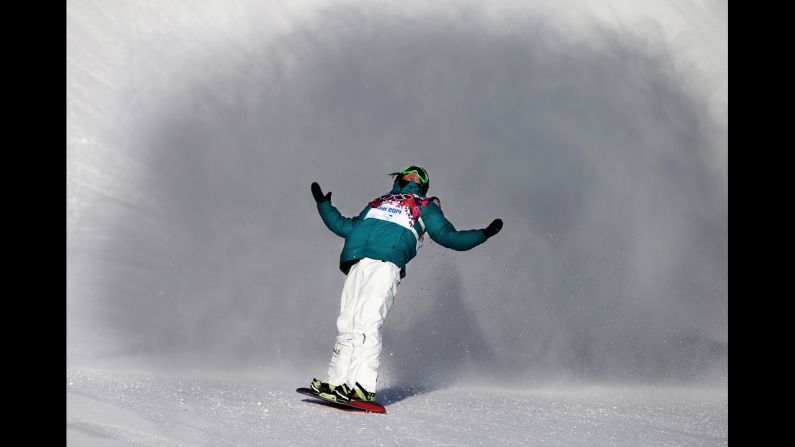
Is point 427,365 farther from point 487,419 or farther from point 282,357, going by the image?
point 487,419

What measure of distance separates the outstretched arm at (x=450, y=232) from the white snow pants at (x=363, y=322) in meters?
0.38

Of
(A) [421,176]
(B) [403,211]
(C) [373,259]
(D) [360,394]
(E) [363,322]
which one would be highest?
(A) [421,176]

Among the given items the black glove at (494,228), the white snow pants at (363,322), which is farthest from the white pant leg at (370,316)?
the black glove at (494,228)

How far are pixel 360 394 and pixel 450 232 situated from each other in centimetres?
127

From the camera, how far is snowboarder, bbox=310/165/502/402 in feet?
22.5

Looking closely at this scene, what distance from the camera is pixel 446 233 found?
23.7 feet

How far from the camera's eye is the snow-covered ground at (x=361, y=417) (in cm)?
576

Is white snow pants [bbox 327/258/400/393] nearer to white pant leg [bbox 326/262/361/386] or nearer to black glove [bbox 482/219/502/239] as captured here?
white pant leg [bbox 326/262/361/386]

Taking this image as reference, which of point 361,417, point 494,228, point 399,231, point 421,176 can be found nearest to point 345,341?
point 361,417

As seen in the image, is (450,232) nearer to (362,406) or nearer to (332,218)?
(332,218)

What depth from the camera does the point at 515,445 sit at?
231 inches

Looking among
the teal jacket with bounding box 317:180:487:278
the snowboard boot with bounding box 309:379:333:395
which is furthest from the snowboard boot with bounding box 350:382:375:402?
the teal jacket with bounding box 317:180:487:278

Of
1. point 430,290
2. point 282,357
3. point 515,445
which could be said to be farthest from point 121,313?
point 515,445

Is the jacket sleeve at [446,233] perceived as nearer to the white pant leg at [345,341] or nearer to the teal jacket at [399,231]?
the teal jacket at [399,231]
